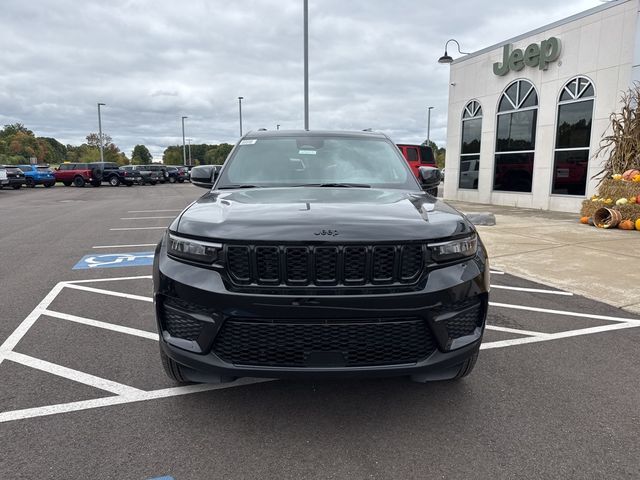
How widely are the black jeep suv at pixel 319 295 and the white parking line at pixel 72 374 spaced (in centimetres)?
75

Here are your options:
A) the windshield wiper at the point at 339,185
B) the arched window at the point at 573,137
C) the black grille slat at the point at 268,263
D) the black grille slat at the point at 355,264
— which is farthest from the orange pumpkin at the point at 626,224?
the black grille slat at the point at 268,263

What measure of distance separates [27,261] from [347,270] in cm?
677

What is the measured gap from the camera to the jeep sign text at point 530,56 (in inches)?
568

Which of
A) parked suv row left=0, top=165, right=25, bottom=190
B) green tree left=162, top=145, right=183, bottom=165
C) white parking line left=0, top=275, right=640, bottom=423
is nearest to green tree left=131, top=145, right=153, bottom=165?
green tree left=162, top=145, right=183, bottom=165

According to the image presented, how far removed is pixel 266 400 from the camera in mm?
2967

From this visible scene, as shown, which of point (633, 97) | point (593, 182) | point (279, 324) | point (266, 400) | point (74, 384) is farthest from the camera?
point (593, 182)

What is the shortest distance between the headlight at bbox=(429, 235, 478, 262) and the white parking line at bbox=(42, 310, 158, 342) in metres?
2.57

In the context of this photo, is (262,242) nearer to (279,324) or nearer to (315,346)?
(279,324)

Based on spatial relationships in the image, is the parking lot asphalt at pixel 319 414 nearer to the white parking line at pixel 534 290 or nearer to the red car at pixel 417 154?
the white parking line at pixel 534 290

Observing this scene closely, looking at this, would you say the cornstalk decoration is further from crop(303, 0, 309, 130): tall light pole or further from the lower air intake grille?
the lower air intake grille

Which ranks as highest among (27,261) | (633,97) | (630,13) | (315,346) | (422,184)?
(630,13)

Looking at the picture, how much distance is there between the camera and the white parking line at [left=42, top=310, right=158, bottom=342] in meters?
4.07

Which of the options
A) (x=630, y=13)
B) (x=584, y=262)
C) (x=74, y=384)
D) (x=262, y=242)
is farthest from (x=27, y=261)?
(x=630, y=13)

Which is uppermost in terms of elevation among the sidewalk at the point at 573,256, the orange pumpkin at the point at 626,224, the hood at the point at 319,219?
the hood at the point at 319,219
